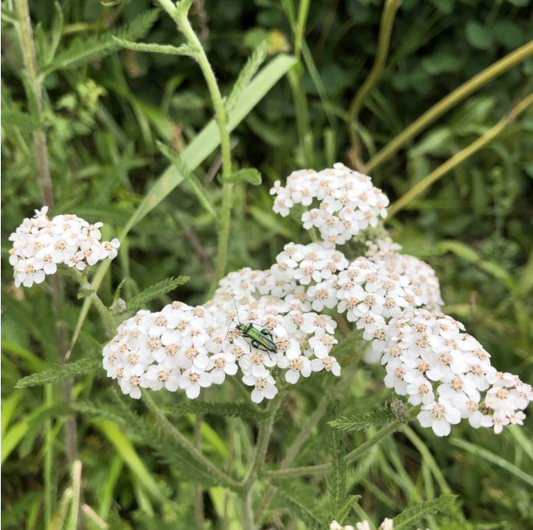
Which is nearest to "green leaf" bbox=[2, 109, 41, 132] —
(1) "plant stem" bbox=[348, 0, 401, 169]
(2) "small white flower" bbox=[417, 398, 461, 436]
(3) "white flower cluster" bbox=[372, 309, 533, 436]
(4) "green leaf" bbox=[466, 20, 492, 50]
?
(3) "white flower cluster" bbox=[372, 309, 533, 436]

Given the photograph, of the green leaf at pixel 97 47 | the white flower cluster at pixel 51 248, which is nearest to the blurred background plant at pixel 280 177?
the green leaf at pixel 97 47

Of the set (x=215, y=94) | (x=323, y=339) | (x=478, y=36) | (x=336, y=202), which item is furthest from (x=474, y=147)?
(x=323, y=339)

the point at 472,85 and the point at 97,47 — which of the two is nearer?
the point at 97,47

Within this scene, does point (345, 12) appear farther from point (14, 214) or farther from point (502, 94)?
point (14, 214)

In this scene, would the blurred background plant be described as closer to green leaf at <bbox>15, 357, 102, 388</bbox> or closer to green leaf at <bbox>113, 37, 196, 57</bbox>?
green leaf at <bbox>113, 37, 196, 57</bbox>

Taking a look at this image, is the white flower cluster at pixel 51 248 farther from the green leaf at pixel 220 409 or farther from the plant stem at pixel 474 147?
the plant stem at pixel 474 147

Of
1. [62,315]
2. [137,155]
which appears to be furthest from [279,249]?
[62,315]

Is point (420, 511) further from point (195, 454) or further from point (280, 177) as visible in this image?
point (280, 177)
